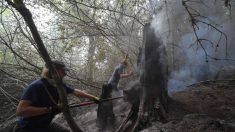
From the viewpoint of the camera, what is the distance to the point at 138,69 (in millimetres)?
7125

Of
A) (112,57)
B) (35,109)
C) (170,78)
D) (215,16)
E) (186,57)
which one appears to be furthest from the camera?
(215,16)

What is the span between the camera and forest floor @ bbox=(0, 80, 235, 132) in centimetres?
509

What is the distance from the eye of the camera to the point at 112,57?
11.9 meters

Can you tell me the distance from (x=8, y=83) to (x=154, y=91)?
14.3 feet

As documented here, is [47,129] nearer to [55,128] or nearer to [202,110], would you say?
[55,128]

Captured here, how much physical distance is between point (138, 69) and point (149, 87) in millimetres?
874

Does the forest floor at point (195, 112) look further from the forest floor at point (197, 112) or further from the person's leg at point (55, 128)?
the person's leg at point (55, 128)

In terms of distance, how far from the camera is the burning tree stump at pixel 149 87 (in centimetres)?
613

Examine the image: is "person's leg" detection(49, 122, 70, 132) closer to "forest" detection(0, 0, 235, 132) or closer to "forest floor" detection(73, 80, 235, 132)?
"forest" detection(0, 0, 235, 132)

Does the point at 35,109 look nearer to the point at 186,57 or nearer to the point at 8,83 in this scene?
the point at 8,83

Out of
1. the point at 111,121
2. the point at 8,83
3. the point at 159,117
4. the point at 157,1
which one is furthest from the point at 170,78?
the point at 8,83

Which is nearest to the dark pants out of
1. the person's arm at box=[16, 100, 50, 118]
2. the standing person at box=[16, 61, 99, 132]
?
the standing person at box=[16, 61, 99, 132]

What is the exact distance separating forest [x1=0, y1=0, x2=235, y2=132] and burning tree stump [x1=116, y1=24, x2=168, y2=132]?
0.02m

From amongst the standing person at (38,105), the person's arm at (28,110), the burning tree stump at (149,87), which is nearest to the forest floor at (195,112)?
the burning tree stump at (149,87)
